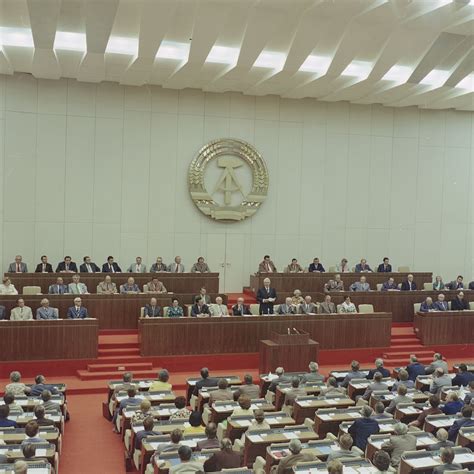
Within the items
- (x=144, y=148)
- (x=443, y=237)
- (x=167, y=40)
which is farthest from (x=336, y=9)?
(x=443, y=237)

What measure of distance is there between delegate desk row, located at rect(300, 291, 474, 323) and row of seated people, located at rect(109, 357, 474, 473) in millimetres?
5174

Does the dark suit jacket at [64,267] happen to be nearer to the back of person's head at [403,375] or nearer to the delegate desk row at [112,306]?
the delegate desk row at [112,306]

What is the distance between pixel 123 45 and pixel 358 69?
18.3 feet

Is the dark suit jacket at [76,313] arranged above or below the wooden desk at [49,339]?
above

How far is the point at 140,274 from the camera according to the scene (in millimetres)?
14484

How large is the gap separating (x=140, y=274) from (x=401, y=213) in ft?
27.0

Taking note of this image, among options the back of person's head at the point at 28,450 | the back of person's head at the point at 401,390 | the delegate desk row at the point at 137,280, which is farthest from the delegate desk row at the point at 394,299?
the back of person's head at the point at 28,450

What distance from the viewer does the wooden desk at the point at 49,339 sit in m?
11.4

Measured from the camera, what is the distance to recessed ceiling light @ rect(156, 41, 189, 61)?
13977 millimetres

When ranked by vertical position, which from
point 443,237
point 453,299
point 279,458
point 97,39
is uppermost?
point 97,39

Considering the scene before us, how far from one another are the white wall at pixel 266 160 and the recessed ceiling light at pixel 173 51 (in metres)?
2.36

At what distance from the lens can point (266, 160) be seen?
1730cm

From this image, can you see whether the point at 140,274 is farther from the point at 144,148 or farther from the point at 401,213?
the point at 401,213

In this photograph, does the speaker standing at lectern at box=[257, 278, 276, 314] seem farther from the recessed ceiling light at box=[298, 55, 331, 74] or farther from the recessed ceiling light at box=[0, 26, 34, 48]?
the recessed ceiling light at box=[0, 26, 34, 48]
